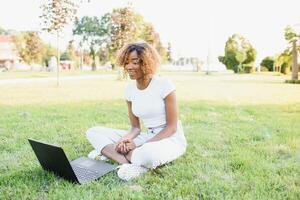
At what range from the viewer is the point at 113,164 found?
163 inches

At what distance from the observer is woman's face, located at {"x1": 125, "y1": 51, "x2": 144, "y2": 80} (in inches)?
155

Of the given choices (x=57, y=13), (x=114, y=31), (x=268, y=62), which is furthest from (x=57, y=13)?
(x=268, y=62)

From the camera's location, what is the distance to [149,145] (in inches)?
147

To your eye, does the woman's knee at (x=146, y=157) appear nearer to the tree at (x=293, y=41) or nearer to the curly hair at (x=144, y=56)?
the curly hair at (x=144, y=56)

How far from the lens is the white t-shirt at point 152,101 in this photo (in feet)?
13.3

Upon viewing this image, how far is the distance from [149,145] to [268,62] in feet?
142

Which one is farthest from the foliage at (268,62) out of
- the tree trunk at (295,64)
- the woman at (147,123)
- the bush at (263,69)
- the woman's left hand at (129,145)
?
the woman's left hand at (129,145)

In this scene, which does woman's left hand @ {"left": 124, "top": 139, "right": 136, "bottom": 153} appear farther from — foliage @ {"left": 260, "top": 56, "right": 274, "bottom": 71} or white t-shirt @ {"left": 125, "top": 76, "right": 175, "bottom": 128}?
foliage @ {"left": 260, "top": 56, "right": 274, "bottom": 71}

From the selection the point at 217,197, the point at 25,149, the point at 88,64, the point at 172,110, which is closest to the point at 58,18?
the point at 25,149

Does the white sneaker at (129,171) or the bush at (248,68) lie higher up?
the bush at (248,68)

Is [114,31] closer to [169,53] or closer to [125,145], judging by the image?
[125,145]

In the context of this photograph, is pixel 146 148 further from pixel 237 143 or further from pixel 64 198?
pixel 237 143

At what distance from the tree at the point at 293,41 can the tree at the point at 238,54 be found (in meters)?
13.8

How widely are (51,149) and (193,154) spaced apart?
1.83 m
